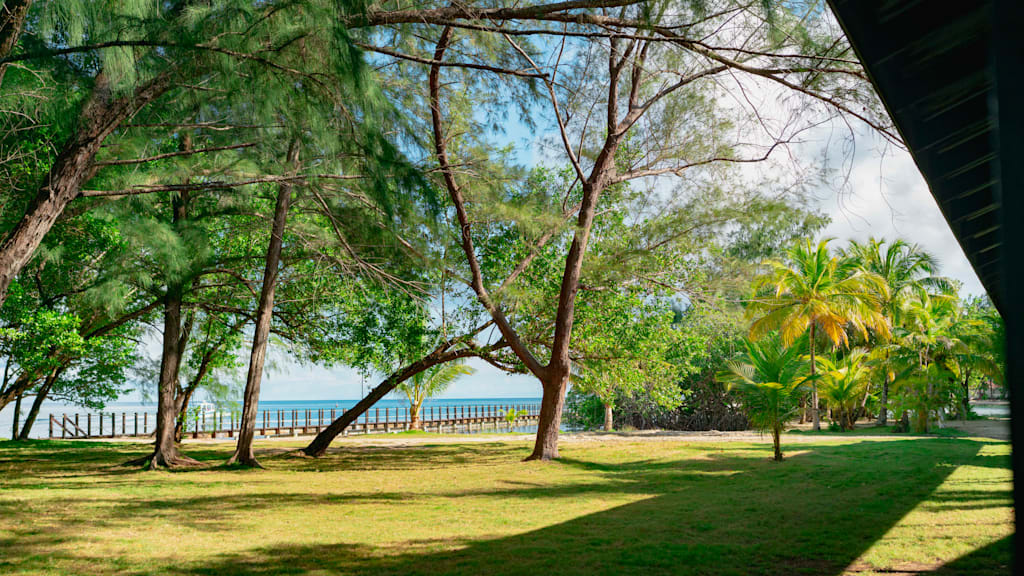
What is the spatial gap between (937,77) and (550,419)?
407 inches

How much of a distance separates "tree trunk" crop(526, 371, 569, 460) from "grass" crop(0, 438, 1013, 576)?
0.53 m

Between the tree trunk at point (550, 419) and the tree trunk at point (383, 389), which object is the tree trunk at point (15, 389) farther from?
the tree trunk at point (550, 419)

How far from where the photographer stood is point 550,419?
12305 millimetres

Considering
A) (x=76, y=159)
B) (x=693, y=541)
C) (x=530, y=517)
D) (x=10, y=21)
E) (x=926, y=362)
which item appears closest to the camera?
(x=693, y=541)

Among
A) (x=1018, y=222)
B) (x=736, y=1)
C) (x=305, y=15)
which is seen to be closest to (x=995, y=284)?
(x=736, y=1)

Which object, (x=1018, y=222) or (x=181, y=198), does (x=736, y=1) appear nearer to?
(x=1018, y=222)

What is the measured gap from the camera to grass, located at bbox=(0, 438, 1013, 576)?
475 centimetres

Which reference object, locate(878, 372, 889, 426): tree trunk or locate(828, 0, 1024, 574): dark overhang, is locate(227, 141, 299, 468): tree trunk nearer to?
locate(828, 0, 1024, 574): dark overhang

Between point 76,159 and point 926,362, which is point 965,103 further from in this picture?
point 926,362

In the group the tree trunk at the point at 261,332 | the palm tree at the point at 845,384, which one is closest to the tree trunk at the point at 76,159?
the tree trunk at the point at 261,332

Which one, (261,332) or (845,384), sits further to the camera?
(845,384)

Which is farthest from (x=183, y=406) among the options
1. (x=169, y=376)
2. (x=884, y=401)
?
(x=884, y=401)

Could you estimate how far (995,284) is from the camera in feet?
A: 18.2

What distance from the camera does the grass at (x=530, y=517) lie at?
4.75 m
